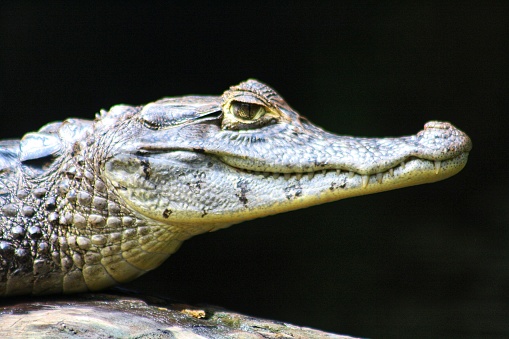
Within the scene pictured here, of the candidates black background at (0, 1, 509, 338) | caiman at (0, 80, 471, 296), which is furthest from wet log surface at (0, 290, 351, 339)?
black background at (0, 1, 509, 338)

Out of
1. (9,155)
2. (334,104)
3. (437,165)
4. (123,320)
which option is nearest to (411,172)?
(437,165)

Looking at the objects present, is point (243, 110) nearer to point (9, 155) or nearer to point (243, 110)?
point (243, 110)

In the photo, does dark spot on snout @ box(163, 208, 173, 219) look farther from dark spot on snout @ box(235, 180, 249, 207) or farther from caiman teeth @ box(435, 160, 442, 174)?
caiman teeth @ box(435, 160, 442, 174)

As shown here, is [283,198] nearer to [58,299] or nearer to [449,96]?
[58,299]

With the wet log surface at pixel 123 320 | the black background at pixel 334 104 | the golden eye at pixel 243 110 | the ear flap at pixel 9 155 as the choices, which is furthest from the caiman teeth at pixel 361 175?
the black background at pixel 334 104

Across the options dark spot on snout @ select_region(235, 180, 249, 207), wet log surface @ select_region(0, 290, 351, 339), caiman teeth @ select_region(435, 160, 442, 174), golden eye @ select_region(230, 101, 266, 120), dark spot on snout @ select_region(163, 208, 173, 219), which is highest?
golden eye @ select_region(230, 101, 266, 120)

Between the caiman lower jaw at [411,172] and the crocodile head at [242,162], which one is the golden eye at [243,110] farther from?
the caiman lower jaw at [411,172]

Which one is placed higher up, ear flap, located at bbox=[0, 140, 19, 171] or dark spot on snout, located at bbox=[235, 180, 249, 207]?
ear flap, located at bbox=[0, 140, 19, 171]

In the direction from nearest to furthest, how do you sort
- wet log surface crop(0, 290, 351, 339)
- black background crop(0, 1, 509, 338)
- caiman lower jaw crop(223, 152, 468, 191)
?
wet log surface crop(0, 290, 351, 339)
caiman lower jaw crop(223, 152, 468, 191)
black background crop(0, 1, 509, 338)
